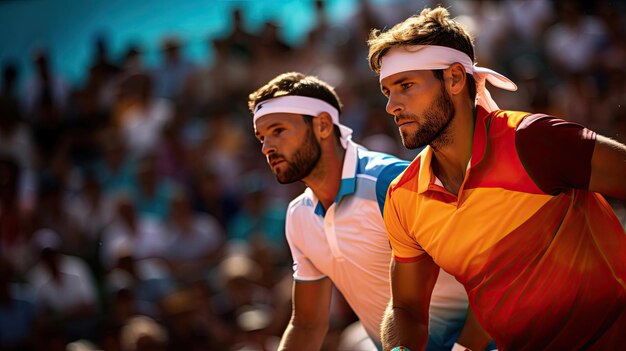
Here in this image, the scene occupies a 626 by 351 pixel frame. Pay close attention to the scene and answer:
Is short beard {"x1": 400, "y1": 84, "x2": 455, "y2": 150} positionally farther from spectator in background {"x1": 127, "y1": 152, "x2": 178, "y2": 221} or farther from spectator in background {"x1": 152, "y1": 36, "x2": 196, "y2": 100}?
spectator in background {"x1": 152, "y1": 36, "x2": 196, "y2": 100}

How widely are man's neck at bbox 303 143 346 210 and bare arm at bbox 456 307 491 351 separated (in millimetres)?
933

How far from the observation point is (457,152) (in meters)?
3.54

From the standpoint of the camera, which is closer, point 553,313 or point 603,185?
point 603,185

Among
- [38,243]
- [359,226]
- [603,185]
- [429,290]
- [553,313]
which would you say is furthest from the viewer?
[38,243]

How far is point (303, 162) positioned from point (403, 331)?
1.30 m

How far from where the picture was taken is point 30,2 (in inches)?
410

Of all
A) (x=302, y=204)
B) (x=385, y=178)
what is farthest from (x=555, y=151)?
(x=302, y=204)

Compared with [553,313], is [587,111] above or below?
above

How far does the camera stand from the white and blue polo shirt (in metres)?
4.39

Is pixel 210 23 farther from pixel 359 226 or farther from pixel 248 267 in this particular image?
pixel 359 226

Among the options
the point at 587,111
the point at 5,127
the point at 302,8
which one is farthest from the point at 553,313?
the point at 5,127

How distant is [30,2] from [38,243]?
3302 mm

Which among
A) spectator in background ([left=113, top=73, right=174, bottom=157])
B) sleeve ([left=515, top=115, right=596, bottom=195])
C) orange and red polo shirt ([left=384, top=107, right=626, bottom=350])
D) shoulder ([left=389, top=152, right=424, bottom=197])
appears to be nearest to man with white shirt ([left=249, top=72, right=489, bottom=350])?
shoulder ([left=389, top=152, right=424, bottom=197])

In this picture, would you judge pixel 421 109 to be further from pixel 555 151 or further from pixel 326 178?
pixel 326 178
